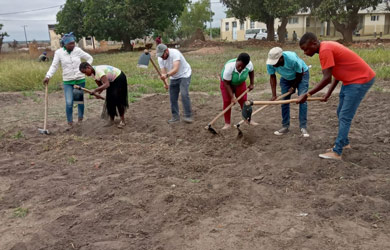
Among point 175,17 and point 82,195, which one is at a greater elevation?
point 175,17

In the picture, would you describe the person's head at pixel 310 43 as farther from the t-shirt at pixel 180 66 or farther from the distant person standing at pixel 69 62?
the distant person standing at pixel 69 62

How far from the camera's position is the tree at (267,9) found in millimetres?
22109

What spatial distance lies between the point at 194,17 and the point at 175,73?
39.9m

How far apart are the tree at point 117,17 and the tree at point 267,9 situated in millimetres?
4244

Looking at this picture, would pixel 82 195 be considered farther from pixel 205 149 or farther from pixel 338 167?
pixel 338 167

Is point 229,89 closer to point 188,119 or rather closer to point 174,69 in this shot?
point 174,69

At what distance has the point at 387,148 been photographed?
4.62 metres

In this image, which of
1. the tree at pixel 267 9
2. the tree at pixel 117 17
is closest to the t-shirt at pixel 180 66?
the tree at pixel 267 9

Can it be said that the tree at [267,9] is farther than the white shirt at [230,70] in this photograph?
Yes

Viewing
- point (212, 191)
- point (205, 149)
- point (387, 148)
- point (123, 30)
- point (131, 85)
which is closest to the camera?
point (212, 191)

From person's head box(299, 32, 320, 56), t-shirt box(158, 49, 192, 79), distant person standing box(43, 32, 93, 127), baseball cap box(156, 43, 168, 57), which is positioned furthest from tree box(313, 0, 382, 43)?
person's head box(299, 32, 320, 56)

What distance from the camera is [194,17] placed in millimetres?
43875

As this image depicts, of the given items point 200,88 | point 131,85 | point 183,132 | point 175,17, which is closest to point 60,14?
point 175,17

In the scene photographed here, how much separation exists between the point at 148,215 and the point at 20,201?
4.76ft
